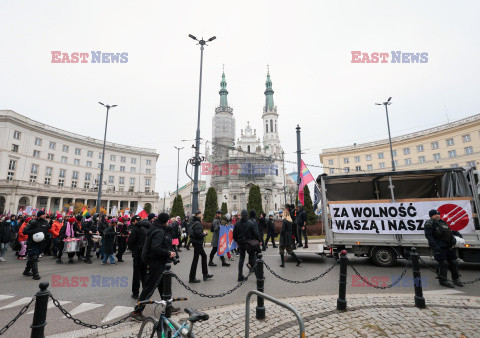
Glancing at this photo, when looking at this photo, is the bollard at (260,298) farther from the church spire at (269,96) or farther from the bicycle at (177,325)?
the church spire at (269,96)

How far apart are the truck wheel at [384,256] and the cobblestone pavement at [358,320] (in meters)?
3.94

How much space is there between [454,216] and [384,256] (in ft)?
9.48

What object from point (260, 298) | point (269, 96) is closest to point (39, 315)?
point (260, 298)

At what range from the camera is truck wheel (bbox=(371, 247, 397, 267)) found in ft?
32.0

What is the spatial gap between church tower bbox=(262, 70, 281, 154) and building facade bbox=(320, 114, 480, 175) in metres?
24.0

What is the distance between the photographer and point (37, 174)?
169 ft

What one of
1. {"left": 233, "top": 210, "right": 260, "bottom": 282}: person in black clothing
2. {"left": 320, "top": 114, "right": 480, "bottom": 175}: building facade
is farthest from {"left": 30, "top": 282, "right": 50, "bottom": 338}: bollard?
{"left": 320, "top": 114, "right": 480, "bottom": 175}: building facade

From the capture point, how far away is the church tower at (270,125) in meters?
87.3

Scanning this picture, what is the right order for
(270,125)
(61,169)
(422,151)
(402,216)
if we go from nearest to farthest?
(402,216) → (422,151) → (61,169) → (270,125)

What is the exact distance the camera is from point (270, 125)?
299ft

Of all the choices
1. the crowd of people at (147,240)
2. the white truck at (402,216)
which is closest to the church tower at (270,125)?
the crowd of people at (147,240)

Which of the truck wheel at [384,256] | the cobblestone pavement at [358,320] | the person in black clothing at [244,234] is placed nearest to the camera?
the cobblestone pavement at [358,320]

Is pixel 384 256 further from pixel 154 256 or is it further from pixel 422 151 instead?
pixel 422 151

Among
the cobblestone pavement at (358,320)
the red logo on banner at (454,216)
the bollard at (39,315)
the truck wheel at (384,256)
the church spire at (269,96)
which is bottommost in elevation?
the cobblestone pavement at (358,320)
